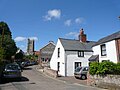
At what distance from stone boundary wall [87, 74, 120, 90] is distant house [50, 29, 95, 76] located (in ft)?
45.4

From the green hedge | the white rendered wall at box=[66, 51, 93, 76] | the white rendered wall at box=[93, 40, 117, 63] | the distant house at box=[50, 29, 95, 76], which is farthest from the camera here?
the distant house at box=[50, 29, 95, 76]

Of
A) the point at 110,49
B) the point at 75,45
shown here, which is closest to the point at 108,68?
the point at 110,49

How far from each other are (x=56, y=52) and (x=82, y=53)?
5437mm

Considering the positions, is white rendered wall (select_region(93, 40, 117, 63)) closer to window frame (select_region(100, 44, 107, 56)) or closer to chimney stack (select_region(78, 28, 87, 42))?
window frame (select_region(100, 44, 107, 56))

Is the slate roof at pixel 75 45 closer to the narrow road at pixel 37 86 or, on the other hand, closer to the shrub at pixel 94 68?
A: the narrow road at pixel 37 86

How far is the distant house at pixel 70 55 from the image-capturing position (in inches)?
1282

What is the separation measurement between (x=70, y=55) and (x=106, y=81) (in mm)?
16856

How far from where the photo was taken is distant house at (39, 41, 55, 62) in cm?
7469

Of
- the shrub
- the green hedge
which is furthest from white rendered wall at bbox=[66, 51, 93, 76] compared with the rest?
the green hedge

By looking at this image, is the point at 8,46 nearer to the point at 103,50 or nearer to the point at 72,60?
the point at 72,60

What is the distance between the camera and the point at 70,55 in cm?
3316

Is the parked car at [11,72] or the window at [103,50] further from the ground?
the window at [103,50]

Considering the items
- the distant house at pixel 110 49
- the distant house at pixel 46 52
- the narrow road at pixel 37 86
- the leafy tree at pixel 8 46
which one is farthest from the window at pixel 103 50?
the distant house at pixel 46 52

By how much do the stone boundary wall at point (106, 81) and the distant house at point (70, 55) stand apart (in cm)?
→ 1383
